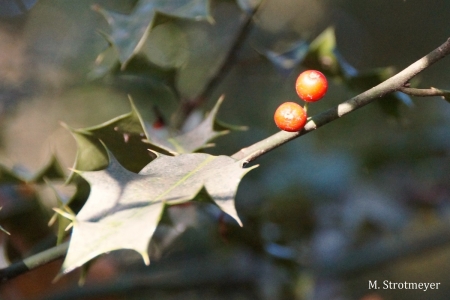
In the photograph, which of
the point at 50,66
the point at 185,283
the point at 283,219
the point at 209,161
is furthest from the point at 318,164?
the point at 50,66

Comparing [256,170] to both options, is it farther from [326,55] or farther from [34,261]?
[34,261]

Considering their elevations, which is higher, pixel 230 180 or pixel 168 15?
pixel 168 15

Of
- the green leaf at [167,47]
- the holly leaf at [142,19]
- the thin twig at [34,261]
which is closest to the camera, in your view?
the thin twig at [34,261]

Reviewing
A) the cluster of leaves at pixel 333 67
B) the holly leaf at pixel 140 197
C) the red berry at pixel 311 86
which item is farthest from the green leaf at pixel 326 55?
the holly leaf at pixel 140 197

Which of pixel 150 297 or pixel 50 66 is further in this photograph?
pixel 50 66

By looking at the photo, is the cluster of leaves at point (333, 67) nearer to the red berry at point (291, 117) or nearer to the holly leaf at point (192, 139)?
the holly leaf at point (192, 139)

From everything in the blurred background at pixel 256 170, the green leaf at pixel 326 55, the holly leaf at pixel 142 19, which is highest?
the holly leaf at pixel 142 19

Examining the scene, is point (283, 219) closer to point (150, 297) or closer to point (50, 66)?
point (150, 297)
